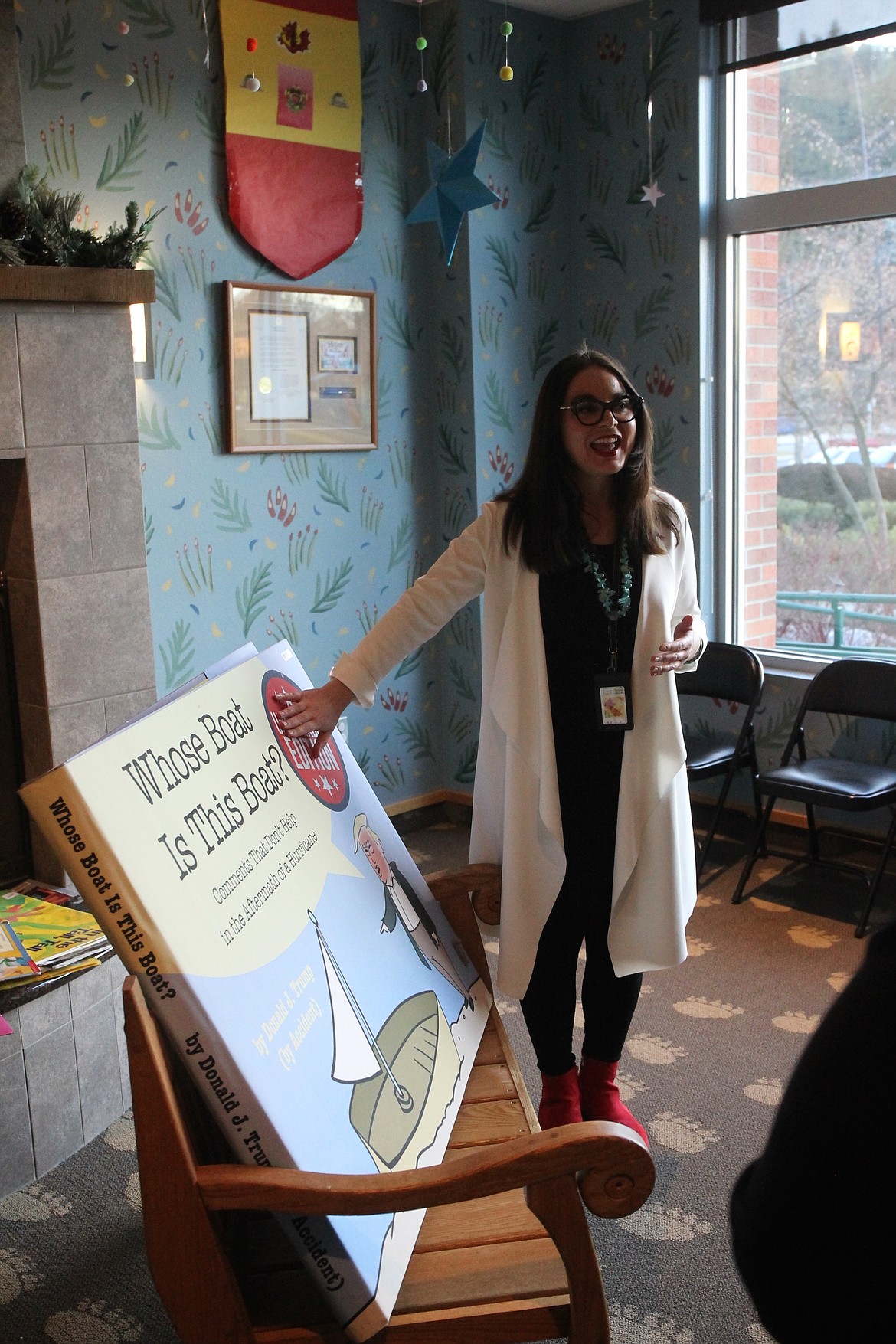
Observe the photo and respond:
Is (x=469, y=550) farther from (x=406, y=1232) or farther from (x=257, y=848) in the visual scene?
(x=406, y=1232)

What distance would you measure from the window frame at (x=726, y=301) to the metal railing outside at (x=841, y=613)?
50 mm

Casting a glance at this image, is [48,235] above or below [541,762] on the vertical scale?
above

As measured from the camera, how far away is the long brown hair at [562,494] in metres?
2.27

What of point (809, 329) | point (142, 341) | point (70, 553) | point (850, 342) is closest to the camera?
point (70, 553)

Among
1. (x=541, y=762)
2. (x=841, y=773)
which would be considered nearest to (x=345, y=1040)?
(x=541, y=762)

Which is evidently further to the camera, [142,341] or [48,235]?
[142,341]

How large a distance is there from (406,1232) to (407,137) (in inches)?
159

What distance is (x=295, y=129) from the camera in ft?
13.4

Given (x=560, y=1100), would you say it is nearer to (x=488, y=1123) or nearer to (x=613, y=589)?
(x=488, y=1123)

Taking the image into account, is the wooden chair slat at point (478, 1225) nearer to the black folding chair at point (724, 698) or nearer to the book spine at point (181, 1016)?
the book spine at point (181, 1016)

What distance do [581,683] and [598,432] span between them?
472mm

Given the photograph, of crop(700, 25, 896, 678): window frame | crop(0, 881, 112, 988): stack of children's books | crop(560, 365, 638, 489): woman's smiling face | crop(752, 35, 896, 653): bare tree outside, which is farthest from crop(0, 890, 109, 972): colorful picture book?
crop(752, 35, 896, 653): bare tree outside

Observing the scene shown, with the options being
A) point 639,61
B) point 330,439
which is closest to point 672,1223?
point 330,439

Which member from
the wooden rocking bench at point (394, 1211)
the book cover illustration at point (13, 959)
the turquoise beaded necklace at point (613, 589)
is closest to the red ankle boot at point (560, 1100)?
the wooden rocking bench at point (394, 1211)
